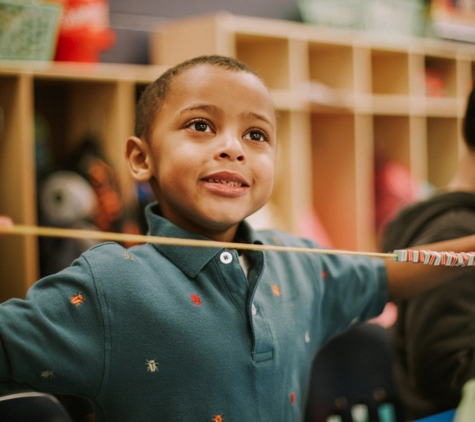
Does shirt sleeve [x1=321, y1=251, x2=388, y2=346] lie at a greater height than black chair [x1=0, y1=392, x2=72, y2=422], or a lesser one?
greater

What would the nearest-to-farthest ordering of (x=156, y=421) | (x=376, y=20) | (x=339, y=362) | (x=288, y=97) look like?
(x=156, y=421)
(x=339, y=362)
(x=288, y=97)
(x=376, y=20)

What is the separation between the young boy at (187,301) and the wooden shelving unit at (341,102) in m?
1.60

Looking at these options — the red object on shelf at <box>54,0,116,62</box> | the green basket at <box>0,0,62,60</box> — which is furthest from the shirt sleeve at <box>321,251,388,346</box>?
the red object on shelf at <box>54,0,116,62</box>

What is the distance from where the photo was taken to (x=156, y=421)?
31.6 inches

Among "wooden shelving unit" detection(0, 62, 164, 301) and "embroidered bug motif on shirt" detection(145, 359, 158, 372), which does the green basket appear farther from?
"embroidered bug motif on shirt" detection(145, 359, 158, 372)

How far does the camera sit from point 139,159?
945mm

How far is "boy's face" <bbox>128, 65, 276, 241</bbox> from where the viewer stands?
0.84 m

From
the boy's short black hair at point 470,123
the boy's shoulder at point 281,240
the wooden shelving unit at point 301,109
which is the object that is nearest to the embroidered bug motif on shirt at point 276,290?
the boy's shoulder at point 281,240

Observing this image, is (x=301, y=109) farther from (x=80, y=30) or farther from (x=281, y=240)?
(x=281, y=240)

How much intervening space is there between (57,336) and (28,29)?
1514 millimetres

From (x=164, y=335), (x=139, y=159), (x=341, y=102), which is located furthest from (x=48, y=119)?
(x=164, y=335)

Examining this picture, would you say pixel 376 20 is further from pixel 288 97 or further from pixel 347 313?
pixel 347 313

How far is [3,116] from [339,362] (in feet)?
4.67

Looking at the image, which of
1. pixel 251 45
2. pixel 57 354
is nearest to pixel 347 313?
pixel 57 354
